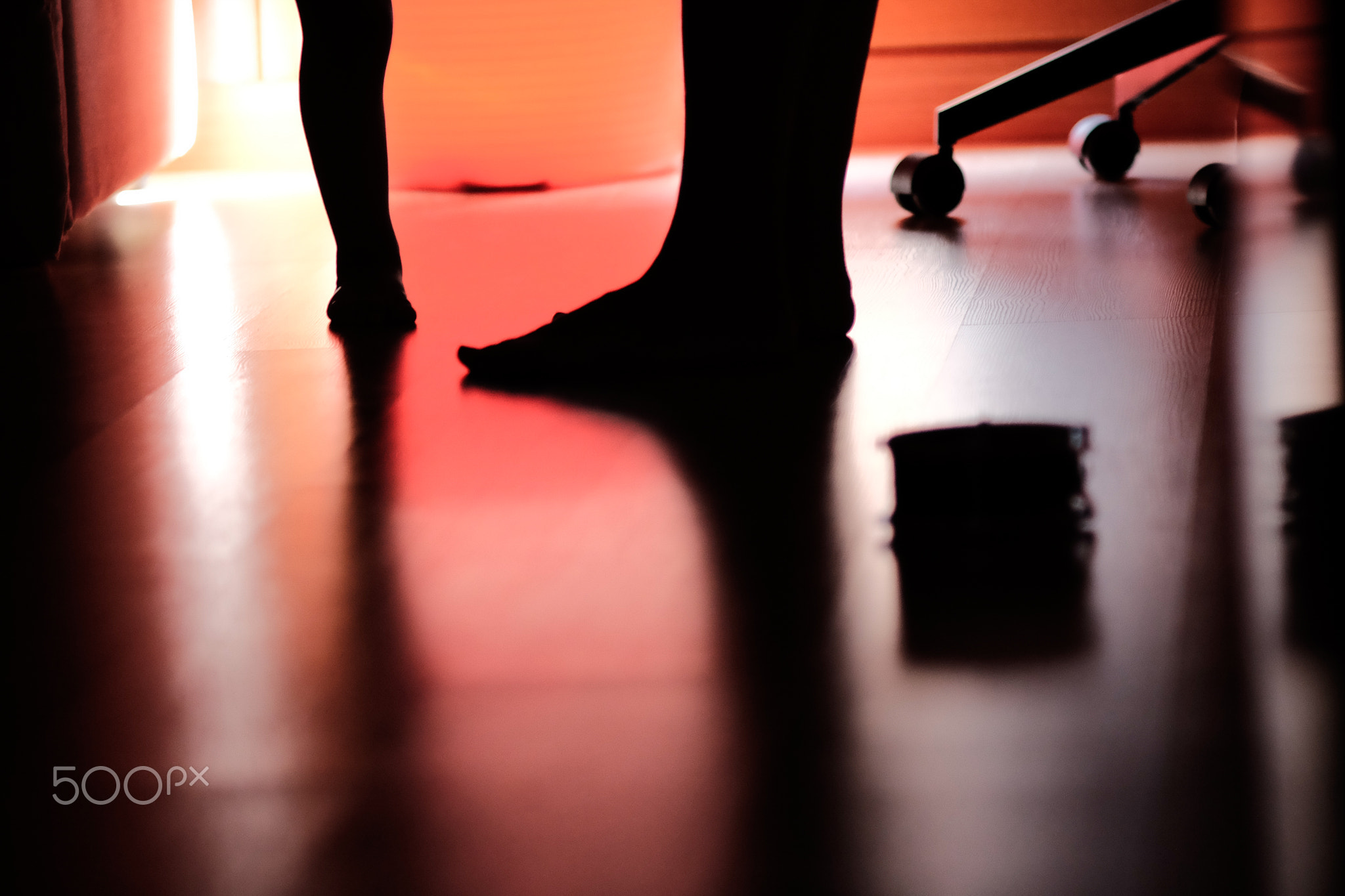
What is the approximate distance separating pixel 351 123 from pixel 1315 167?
1.23m

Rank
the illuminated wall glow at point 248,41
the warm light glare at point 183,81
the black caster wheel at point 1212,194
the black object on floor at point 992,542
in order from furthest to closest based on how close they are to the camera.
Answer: the illuminated wall glow at point 248,41
the warm light glare at point 183,81
the black caster wheel at point 1212,194
the black object on floor at point 992,542

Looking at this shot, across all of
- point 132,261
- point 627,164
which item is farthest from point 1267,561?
point 627,164

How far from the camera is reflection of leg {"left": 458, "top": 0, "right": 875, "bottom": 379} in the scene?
110cm

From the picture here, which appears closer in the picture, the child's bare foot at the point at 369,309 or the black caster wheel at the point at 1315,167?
the black caster wheel at the point at 1315,167

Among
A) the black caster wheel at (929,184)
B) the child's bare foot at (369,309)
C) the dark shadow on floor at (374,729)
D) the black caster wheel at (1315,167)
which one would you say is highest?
the black caster wheel at (929,184)

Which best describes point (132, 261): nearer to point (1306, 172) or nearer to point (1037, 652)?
point (1037, 652)

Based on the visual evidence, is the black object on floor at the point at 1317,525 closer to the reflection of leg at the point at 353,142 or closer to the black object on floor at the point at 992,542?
the black object on floor at the point at 992,542

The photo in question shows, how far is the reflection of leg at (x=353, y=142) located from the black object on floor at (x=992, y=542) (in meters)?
0.72

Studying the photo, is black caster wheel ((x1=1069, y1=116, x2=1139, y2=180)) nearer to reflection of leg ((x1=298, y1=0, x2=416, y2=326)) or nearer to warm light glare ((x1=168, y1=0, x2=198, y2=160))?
reflection of leg ((x1=298, y1=0, x2=416, y2=326))

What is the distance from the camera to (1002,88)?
2.05 meters

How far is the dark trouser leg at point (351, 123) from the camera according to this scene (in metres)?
1.35

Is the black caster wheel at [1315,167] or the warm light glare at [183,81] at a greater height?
the warm light glare at [183,81]

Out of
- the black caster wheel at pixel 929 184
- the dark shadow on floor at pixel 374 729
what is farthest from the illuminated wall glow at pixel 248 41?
the dark shadow on floor at pixel 374 729

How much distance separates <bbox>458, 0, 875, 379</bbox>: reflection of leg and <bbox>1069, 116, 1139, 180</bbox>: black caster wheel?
118 centimetres
